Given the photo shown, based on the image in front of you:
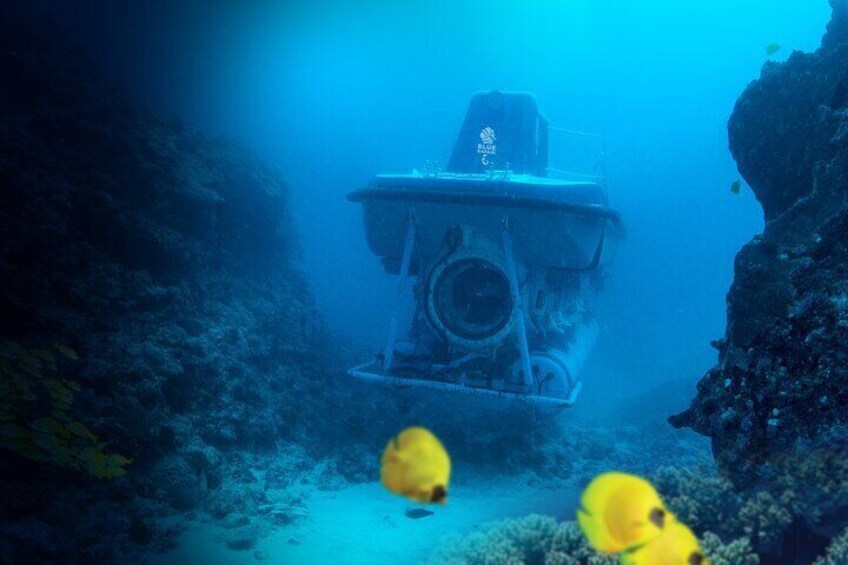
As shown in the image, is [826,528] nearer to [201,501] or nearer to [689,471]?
[689,471]

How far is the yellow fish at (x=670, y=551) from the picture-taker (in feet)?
6.43

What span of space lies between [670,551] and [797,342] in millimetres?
2441

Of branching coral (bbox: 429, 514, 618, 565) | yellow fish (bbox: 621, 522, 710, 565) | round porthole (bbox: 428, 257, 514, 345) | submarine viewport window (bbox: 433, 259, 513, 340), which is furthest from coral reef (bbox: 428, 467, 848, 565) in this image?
submarine viewport window (bbox: 433, 259, 513, 340)

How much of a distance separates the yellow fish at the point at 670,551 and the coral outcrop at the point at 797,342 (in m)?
2.11

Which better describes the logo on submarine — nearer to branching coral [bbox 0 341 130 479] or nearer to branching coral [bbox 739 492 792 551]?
branching coral [bbox 0 341 130 479]

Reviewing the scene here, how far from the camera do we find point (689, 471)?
4598 millimetres

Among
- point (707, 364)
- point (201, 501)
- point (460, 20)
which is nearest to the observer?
point (201, 501)

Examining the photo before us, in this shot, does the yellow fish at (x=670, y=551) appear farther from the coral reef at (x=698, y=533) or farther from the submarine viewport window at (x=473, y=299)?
the submarine viewport window at (x=473, y=299)

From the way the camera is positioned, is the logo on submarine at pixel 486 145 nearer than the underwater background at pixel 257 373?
No

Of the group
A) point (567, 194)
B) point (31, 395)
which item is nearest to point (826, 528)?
point (567, 194)

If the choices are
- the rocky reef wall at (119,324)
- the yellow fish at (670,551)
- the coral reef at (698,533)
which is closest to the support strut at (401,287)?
the rocky reef wall at (119,324)

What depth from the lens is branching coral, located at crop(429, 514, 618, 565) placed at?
397cm

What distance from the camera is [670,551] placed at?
6.55 ft

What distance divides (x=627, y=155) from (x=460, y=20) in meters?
45.7
